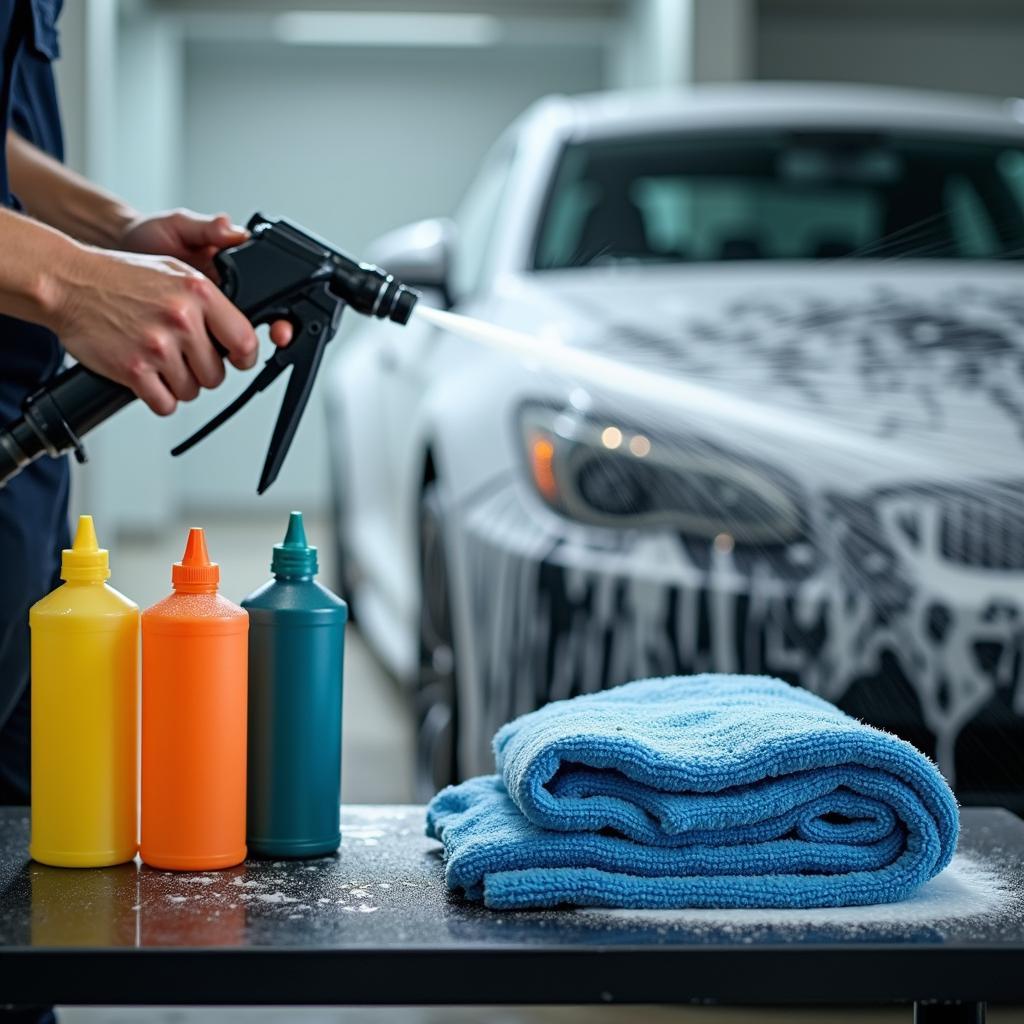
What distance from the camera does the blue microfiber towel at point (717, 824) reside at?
109cm

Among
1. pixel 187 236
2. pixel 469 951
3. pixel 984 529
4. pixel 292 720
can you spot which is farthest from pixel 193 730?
pixel 984 529

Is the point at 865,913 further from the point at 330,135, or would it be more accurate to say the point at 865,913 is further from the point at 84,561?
the point at 330,135

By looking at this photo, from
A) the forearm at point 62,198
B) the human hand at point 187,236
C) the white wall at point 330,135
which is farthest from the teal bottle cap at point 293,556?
the white wall at point 330,135

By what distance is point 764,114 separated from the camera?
10.7 feet

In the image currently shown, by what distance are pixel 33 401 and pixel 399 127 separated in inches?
385

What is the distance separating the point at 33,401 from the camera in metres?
1.25

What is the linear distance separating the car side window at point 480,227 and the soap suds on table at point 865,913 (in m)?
2.02

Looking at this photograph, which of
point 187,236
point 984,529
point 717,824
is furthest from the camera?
point 984,529

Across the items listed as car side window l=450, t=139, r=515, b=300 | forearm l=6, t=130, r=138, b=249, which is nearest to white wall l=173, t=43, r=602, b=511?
car side window l=450, t=139, r=515, b=300

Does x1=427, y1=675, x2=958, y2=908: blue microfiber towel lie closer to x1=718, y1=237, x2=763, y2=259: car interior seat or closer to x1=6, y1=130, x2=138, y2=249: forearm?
x1=6, y1=130, x2=138, y2=249: forearm

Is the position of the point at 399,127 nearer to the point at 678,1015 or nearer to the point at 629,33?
the point at 629,33

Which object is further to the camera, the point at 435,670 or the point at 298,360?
the point at 435,670

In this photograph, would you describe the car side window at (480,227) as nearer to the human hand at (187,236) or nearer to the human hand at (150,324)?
the human hand at (187,236)

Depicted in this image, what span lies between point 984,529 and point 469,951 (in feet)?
4.24
